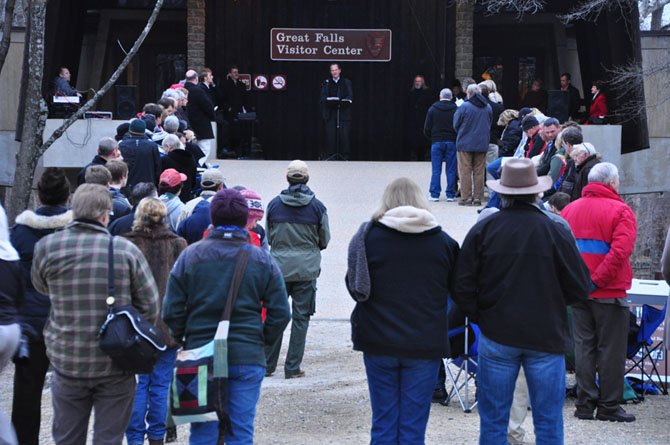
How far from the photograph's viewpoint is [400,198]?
565 centimetres

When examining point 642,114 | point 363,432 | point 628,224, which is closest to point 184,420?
point 363,432

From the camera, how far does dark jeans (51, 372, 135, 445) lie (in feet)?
17.4

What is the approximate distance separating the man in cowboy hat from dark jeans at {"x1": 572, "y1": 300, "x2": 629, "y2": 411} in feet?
6.45

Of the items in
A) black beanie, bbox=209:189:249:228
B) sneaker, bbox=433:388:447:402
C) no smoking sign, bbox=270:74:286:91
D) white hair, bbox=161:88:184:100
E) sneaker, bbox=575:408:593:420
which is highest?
no smoking sign, bbox=270:74:286:91

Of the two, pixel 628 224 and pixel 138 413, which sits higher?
pixel 628 224

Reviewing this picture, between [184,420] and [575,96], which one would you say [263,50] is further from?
[184,420]

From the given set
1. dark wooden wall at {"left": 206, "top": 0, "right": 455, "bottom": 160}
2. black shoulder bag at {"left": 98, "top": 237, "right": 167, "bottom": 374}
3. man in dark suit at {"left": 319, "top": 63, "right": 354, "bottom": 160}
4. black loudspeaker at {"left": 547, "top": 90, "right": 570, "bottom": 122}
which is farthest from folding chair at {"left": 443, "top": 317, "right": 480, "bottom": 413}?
dark wooden wall at {"left": 206, "top": 0, "right": 455, "bottom": 160}

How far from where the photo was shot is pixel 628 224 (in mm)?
7418

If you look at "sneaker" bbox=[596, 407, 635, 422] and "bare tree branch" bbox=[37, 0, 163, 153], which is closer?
"sneaker" bbox=[596, 407, 635, 422]

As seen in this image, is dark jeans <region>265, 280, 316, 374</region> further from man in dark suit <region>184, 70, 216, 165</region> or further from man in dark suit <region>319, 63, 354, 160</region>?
man in dark suit <region>319, 63, 354, 160</region>

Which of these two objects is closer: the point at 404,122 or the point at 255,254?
the point at 255,254

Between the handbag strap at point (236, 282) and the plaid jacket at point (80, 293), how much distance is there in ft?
1.60

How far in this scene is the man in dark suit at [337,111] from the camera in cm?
1952

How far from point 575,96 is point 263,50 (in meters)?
6.38
